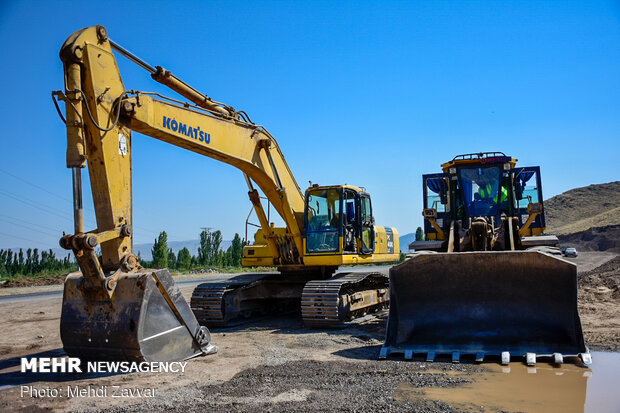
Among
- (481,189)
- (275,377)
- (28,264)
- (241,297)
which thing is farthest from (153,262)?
(275,377)

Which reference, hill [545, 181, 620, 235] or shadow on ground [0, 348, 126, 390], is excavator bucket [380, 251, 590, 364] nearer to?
shadow on ground [0, 348, 126, 390]

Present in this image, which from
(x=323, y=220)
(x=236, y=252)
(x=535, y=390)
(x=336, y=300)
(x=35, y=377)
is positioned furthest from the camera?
(x=236, y=252)

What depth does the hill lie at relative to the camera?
52.4 m

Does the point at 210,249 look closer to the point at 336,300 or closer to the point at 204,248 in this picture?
the point at 204,248

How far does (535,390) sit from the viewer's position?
222 inches

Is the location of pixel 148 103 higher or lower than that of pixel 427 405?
higher

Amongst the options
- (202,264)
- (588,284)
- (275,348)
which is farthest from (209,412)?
(202,264)

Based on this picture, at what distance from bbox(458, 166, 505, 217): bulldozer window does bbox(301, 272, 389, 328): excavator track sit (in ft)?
9.09

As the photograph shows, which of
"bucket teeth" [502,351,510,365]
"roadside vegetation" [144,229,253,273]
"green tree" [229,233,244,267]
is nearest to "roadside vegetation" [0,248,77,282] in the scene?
"roadside vegetation" [144,229,253,273]

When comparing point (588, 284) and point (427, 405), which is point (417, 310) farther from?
point (588, 284)

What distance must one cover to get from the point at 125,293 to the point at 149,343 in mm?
670

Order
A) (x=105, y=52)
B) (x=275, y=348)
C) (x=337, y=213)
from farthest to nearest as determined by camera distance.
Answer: (x=337, y=213) → (x=275, y=348) → (x=105, y=52)

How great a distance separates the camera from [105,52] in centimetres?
706

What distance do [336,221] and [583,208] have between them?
57.5 m
